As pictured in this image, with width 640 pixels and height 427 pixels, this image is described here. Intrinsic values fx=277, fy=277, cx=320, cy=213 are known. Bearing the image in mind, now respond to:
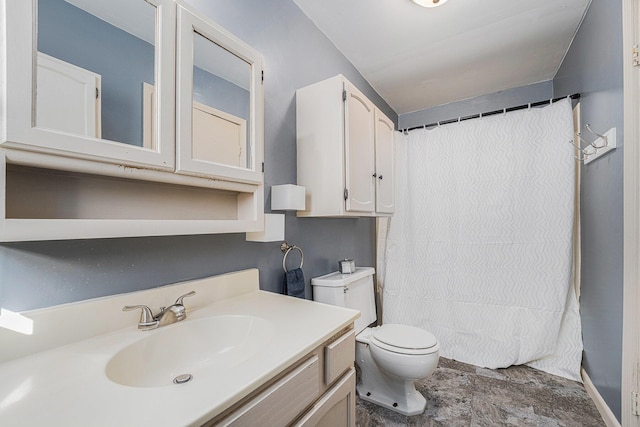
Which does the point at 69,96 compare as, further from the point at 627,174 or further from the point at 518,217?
the point at 518,217

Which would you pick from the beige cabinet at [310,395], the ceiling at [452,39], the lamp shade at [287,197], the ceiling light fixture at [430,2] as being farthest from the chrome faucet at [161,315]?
the ceiling light fixture at [430,2]

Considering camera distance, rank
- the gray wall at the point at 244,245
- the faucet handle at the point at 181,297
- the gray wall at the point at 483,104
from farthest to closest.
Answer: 1. the gray wall at the point at 483,104
2. the faucet handle at the point at 181,297
3. the gray wall at the point at 244,245

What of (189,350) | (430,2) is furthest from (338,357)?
(430,2)

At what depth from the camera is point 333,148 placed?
1.54 metres

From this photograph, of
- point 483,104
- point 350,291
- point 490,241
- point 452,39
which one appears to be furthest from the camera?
point 483,104

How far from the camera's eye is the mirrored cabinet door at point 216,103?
3.03ft

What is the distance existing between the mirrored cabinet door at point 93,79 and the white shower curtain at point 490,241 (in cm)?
202

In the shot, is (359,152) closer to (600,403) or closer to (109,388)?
(109,388)

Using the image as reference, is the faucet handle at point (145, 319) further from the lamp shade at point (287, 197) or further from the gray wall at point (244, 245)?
the lamp shade at point (287, 197)

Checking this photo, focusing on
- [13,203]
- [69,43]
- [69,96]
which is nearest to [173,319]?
[13,203]

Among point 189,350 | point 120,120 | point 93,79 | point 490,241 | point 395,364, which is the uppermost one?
Answer: point 93,79

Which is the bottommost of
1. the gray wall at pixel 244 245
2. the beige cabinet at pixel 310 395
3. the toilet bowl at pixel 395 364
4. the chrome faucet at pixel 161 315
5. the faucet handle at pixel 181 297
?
the toilet bowl at pixel 395 364

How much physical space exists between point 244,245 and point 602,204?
1.98 m

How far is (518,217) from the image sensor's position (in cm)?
209
